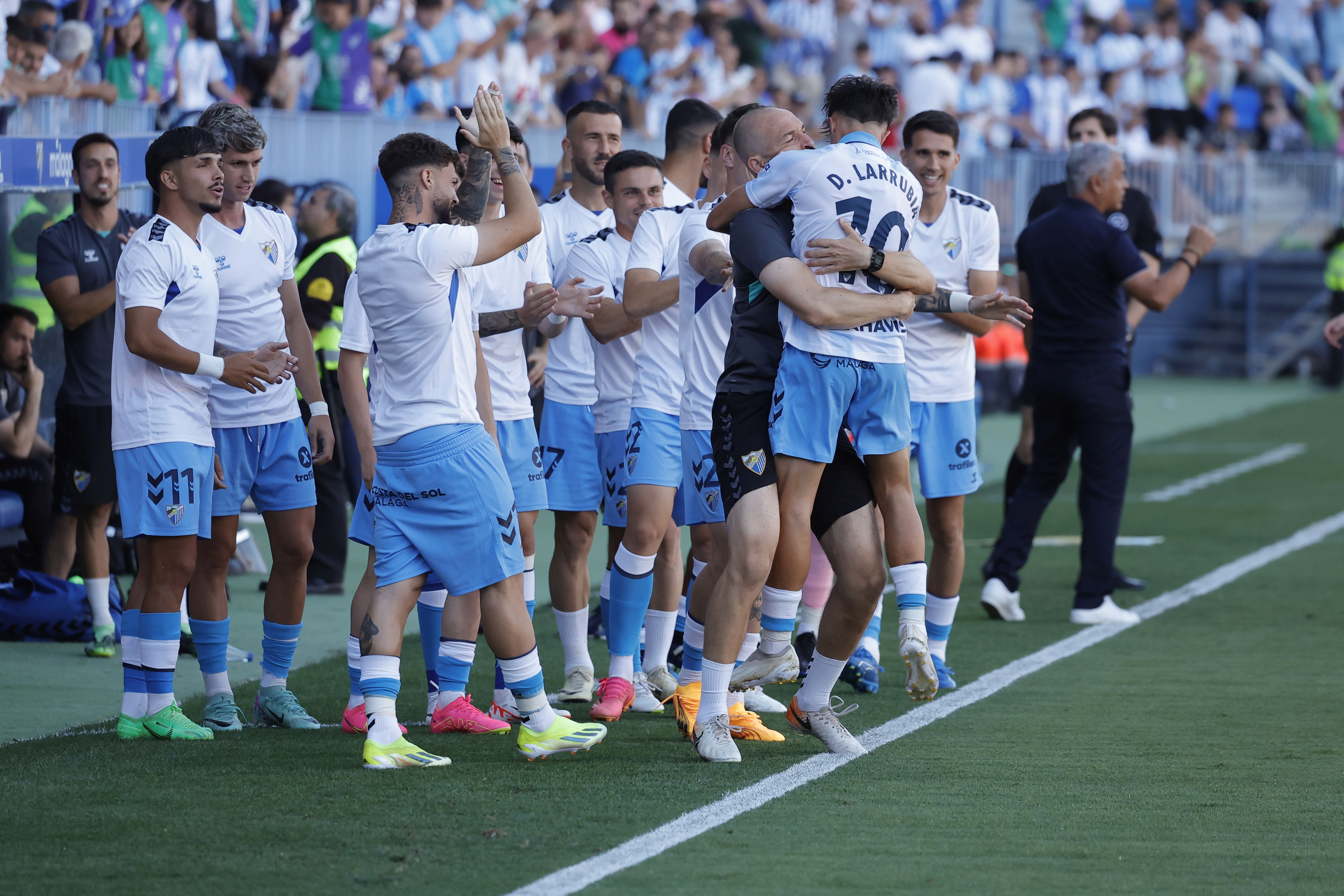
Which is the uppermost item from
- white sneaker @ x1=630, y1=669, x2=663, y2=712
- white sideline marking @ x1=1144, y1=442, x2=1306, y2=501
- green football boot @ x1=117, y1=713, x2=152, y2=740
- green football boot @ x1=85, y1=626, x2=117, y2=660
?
green football boot @ x1=117, y1=713, x2=152, y2=740

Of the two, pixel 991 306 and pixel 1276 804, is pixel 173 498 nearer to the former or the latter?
pixel 991 306

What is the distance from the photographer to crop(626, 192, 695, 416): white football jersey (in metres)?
6.84

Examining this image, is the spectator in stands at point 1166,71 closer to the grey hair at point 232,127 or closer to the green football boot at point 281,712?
the grey hair at point 232,127

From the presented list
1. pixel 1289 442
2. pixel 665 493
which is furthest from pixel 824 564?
pixel 1289 442

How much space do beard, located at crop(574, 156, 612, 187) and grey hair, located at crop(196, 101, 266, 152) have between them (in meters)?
1.57

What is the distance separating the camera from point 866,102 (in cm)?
606

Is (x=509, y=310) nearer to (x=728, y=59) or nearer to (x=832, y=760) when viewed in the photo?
(x=832, y=760)

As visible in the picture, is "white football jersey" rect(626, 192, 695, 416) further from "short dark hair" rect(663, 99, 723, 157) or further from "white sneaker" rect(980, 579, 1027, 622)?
"white sneaker" rect(980, 579, 1027, 622)

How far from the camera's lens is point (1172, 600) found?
992 cm

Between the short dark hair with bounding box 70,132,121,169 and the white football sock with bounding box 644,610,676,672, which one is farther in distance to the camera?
the short dark hair with bounding box 70,132,121,169

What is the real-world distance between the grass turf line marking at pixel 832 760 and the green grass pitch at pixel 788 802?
0.06m

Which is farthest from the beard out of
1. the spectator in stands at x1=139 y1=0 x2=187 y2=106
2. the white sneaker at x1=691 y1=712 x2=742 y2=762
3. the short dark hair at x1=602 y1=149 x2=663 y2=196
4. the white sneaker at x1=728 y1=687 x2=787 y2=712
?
the spectator in stands at x1=139 y1=0 x2=187 y2=106

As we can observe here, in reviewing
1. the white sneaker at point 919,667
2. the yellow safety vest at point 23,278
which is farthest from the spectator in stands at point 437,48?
the white sneaker at point 919,667

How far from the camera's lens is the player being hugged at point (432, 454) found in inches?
225
